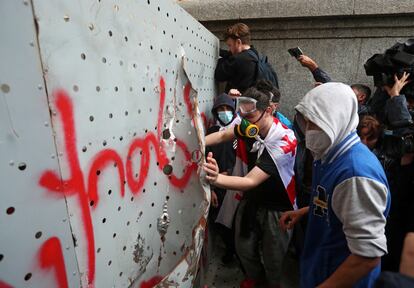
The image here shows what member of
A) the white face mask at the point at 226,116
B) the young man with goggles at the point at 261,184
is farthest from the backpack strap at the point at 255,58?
the young man with goggles at the point at 261,184

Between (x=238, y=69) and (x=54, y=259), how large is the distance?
9.72 ft

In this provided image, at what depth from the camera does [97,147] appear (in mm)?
1141

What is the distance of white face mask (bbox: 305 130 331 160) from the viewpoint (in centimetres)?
160

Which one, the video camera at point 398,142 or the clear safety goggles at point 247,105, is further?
the clear safety goggles at point 247,105

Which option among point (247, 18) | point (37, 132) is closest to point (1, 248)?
point (37, 132)

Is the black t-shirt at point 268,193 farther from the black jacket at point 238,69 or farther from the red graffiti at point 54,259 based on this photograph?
the red graffiti at point 54,259

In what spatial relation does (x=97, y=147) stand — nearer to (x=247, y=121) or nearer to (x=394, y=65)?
(x=247, y=121)

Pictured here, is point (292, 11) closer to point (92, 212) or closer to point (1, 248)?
point (92, 212)

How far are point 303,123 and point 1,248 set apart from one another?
5.61 ft

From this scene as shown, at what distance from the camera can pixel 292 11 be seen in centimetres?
395

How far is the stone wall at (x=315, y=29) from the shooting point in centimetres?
381

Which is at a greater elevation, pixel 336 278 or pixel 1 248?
pixel 1 248

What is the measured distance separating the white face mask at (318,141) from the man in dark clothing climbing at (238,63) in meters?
1.80

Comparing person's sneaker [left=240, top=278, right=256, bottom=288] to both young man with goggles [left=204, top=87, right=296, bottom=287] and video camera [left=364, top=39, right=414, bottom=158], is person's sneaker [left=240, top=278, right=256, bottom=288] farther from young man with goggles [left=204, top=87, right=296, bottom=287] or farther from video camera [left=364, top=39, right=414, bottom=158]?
video camera [left=364, top=39, right=414, bottom=158]
